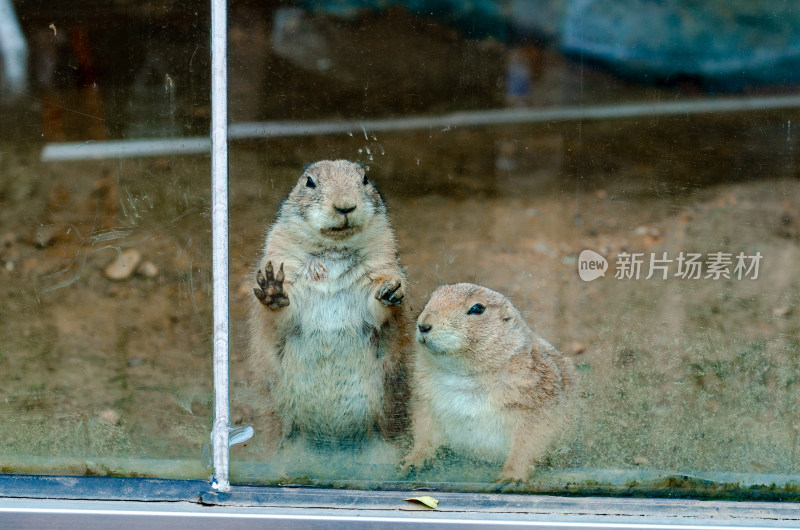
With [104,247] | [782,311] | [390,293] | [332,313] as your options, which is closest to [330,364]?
[332,313]

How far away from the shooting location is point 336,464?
13.2 ft

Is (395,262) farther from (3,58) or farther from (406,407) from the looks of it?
(3,58)

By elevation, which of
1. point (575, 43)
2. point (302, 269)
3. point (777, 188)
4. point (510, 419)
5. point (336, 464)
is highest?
point (575, 43)

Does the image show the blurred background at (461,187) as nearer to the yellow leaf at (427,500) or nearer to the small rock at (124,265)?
the small rock at (124,265)

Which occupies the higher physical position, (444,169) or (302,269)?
(444,169)

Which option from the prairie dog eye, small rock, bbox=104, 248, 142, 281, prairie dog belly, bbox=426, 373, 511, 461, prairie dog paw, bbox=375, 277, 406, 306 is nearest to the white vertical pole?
small rock, bbox=104, 248, 142, 281

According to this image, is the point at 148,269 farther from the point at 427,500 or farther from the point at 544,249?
the point at 544,249

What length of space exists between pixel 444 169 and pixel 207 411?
5.88 ft

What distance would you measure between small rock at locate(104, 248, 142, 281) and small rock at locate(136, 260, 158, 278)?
0.11ft

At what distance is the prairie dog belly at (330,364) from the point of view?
386 cm

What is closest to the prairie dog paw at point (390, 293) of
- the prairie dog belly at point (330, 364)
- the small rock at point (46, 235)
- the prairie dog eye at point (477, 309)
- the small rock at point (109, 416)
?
the prairie dog belly at point (330, 364)

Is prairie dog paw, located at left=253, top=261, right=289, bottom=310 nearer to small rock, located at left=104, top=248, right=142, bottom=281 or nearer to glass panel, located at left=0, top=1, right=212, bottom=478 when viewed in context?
glass panel, located at left=0, top=1, right=212, bottom=478

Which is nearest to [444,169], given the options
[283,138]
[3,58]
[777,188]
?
[283,138]

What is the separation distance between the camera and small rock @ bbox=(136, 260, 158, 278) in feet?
13.1
